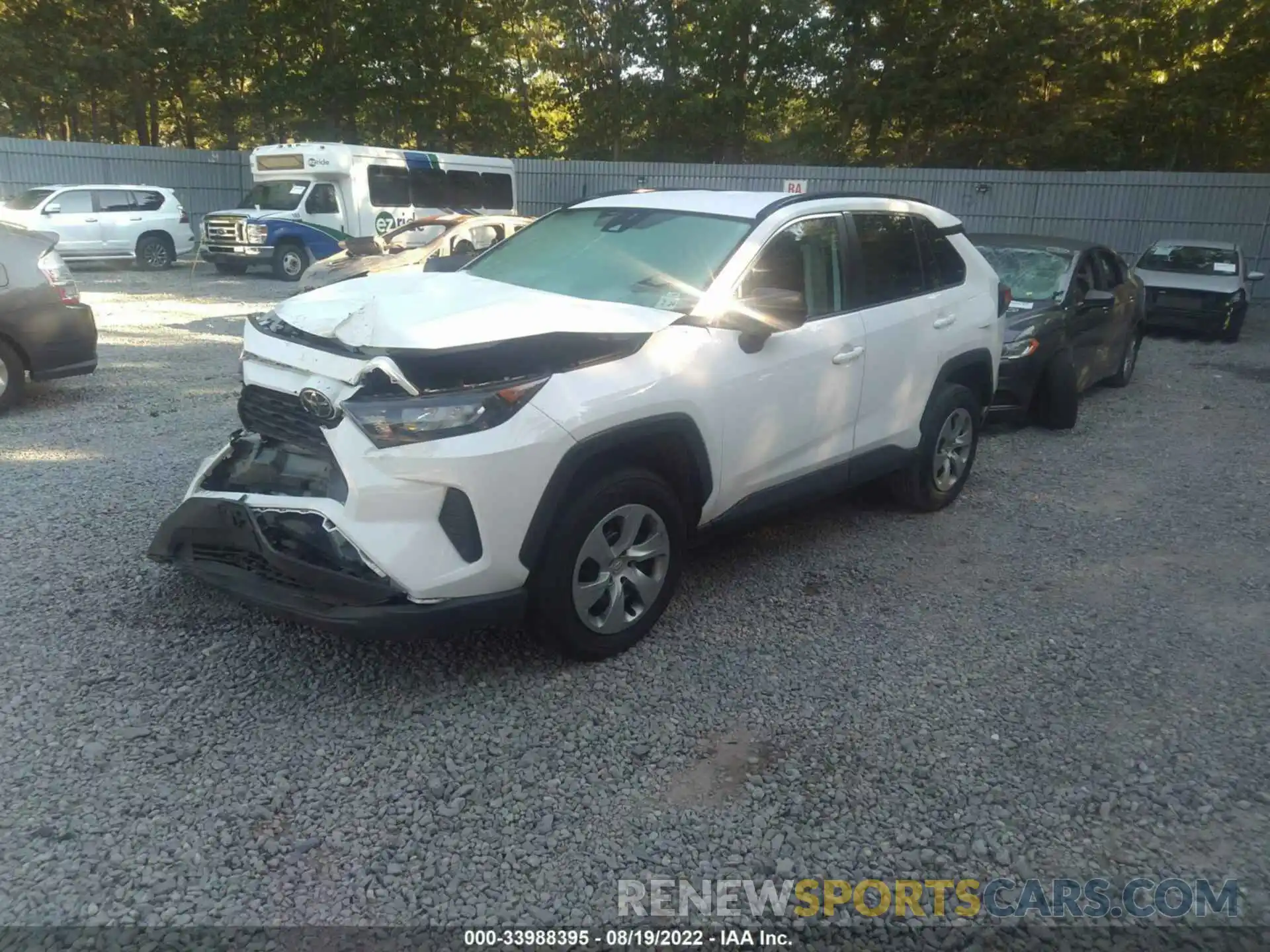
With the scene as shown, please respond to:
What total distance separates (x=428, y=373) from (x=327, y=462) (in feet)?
1.65

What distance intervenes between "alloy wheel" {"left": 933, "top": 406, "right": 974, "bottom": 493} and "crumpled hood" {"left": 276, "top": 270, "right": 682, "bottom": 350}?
7.84ft

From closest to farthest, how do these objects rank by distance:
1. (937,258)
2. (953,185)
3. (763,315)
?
1. (763,315)
2. (937,258)
3. (953,185)

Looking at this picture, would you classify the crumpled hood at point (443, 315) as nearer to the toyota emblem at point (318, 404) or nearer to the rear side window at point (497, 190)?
the toyota emblem at point (318, 404)

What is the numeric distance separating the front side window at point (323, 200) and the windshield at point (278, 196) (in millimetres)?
188

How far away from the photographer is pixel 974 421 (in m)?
5.99

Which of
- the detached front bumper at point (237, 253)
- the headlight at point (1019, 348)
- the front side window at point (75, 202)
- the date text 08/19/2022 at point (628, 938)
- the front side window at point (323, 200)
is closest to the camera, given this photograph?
the date text 08/19/2022 at point (628, 938)

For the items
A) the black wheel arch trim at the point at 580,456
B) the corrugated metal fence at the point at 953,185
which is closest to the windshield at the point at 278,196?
the corrugated metal fence at the point at 953,185

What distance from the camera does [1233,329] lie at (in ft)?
46.0

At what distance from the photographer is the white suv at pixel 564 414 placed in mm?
3246

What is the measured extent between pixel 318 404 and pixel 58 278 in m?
5.35

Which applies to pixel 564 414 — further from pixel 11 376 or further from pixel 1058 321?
pixel 1058 321

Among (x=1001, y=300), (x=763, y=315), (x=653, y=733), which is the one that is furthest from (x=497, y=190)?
(x=653, y=733)

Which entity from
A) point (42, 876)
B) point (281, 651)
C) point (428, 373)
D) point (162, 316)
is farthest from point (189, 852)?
point (162, 316)

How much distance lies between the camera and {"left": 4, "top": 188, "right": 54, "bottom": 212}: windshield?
58.8ft
